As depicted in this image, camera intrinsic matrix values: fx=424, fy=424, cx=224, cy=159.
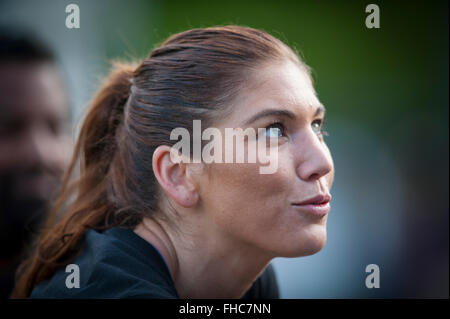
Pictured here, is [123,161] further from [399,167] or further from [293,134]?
[399,167]

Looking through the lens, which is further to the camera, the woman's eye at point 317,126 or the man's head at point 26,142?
the man's head at point 26,142

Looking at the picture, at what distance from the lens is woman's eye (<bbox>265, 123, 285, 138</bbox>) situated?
1.88m

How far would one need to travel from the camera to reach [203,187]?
193 centimetres

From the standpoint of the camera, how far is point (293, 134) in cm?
193

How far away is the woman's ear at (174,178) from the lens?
194 centimetres

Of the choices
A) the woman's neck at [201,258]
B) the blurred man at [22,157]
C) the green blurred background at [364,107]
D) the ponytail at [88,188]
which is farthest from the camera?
the green blurred background at [364,107]

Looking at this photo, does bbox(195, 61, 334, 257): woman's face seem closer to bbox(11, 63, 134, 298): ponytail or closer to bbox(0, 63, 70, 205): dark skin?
bbox(11, 63, 134, 298): ponytail

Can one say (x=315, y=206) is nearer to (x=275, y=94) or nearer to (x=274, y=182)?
(x=274, y=182)

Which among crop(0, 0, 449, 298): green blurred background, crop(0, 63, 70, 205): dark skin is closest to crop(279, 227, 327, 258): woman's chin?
crop(0, 63, 70, 205): dark skin

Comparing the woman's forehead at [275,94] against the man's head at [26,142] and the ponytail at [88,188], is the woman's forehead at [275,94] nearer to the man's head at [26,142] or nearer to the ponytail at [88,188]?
the ponytail at [88,188]

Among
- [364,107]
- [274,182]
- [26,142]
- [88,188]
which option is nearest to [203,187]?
[274,182]

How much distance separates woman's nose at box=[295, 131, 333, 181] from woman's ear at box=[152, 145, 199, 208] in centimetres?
49

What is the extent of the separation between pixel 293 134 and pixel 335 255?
11.0ft

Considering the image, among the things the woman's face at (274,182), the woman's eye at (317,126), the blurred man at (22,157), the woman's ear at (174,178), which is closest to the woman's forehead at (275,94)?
the woman's face at (274,182)
